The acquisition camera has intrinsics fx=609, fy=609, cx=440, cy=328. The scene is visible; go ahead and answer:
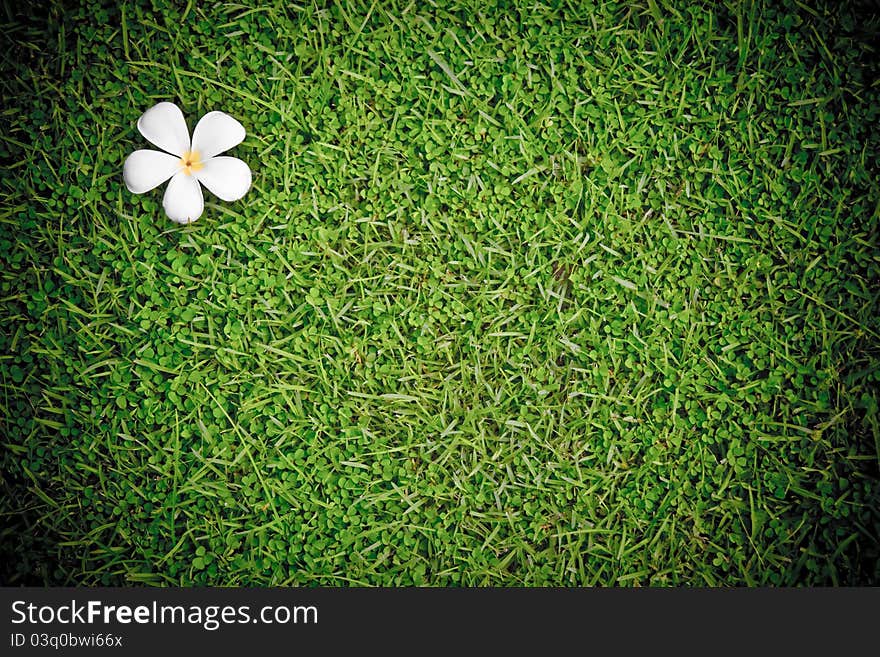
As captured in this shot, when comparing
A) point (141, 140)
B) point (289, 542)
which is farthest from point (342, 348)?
point (141, 140)

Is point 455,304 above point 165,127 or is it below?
below

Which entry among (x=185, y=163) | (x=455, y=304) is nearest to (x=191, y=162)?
(x=185, y=163)

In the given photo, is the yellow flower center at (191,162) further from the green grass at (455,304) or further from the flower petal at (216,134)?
the green grass at (455,304)

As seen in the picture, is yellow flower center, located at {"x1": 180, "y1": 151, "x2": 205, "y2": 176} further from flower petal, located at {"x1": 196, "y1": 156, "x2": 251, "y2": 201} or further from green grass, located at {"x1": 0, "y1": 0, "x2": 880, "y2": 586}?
green grass, located at {"x1": 0, "y1": 0, "x2": 880, "y2": 586}

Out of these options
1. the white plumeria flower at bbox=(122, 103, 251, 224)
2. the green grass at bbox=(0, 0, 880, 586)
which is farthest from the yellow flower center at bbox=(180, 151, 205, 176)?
the green grass at bbox=(0, 0, 880, 586)

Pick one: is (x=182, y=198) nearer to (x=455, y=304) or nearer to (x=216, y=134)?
(x=216, y=134)
